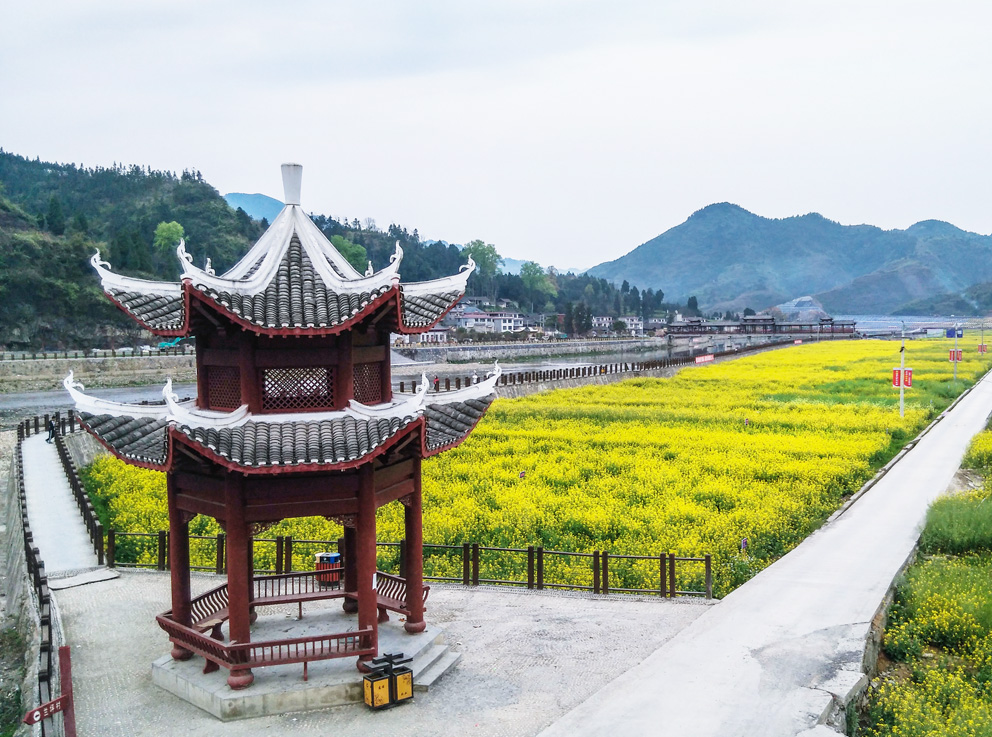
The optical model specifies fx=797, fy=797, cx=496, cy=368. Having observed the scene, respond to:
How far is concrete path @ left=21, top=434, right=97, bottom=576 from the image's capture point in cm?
1956

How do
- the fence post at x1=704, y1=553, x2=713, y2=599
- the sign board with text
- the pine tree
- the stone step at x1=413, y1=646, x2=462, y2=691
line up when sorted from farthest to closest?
the pine tree → the sign board with text → the fence post at x1=704, y1=553, x2=713, y2=599 → the stone step at x1=413, y1=646, x2=462, y2=691

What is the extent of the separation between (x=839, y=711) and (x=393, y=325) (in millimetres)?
8754

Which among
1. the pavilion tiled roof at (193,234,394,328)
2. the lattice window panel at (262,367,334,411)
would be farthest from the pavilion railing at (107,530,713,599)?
the pavilion tiled roof at (193,234,394,328)

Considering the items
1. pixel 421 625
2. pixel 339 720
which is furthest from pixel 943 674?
pixel 339 720

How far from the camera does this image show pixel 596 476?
30016mm

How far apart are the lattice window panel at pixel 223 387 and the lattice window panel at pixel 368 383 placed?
177cm

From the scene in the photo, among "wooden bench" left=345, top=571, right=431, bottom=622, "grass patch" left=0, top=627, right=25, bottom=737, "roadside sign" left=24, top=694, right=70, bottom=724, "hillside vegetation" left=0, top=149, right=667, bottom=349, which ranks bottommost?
"grass patch" left=0, top=627, right=25, bottom=737

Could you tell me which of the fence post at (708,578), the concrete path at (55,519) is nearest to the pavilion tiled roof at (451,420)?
the fence post at (708,578)

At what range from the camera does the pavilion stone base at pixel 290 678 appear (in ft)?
37.5

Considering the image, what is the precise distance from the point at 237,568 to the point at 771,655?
8.67 metres

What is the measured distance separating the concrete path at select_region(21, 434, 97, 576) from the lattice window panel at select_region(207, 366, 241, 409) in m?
9.24

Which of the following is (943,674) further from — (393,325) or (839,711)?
(393,325)

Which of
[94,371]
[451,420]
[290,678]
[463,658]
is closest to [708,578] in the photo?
[463,658]

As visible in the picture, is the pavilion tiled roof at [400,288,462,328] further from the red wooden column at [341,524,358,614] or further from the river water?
the river water
